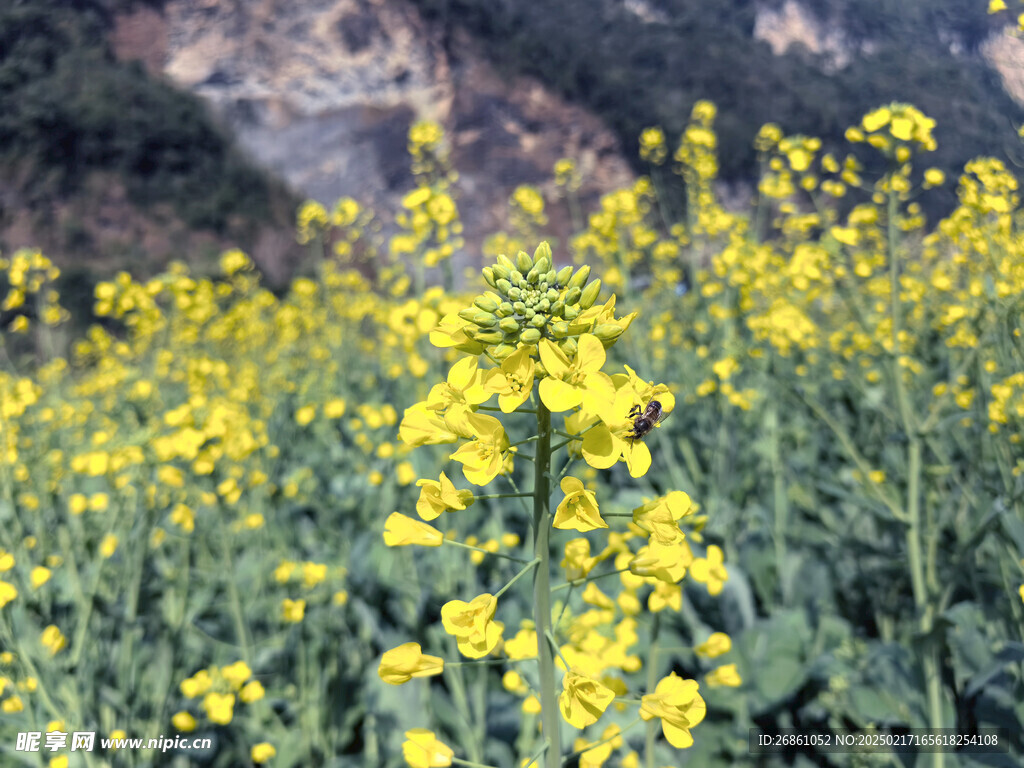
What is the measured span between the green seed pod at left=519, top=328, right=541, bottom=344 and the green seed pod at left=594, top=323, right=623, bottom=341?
10cm

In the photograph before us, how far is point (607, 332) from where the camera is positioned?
935 mm

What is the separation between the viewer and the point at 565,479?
0.94 m

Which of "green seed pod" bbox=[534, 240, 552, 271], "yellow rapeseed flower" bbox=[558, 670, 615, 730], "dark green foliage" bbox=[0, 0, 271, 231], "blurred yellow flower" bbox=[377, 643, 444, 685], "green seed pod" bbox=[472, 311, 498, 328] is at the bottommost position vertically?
"dark green foliage" bbox=[0, 0, 271, 231]

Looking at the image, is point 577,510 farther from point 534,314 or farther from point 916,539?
point 916,539

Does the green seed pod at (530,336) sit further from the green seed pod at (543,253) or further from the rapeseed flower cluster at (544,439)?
the green seed pod at (543,253)

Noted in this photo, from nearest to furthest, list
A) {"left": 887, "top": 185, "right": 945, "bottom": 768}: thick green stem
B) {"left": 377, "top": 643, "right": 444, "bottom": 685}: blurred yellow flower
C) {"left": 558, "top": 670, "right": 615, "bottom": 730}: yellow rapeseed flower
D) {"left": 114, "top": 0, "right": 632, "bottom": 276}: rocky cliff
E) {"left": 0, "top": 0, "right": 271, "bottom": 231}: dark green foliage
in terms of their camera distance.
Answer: {"left": 558, "top": 670, "right": 615, "bottom": 730}: yellow rapeseed flower, {"left": 377, "top": 643, "right": 444, "bottom": 685}: blurred yellow flower, {"left": 887, "top": 185, "right": 945, "bottom": 768}: thick green stem, {"left": 0, "top": 0, "right": 271, "bottom": 231}: dark green foliage, {"left": 114, "top": 0, "right": 632, "bottom": 276}: rocky cliff

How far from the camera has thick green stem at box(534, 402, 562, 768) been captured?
0.95 meters

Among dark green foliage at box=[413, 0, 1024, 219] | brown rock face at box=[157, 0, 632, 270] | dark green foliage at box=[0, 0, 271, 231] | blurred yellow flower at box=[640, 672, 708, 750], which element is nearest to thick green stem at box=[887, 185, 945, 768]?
blurred yellow flower at box=[640, 672, 708, 750]

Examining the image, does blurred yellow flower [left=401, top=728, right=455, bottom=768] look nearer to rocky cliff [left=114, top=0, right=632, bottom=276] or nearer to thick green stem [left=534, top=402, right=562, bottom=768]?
thick green stem [left=534, top=402, right=562, bottom=768]

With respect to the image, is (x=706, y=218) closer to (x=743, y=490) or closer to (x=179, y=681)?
(x=743, y=490)

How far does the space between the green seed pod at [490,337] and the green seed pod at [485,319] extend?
13mm

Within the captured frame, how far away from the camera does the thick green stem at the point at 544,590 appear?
951mm

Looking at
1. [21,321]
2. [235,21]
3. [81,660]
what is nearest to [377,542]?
[81,660]

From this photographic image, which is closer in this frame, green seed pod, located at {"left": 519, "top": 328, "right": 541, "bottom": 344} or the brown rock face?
green seed pod, located at {"left": 519, "top": 328, "right": 541, "bottom": 344}
